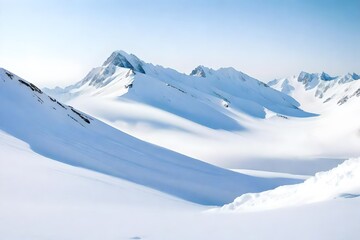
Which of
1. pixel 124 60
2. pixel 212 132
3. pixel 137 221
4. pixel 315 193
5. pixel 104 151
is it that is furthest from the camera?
pixel 124 60

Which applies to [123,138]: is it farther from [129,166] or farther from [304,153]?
[304,153]

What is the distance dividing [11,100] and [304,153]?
58.2m

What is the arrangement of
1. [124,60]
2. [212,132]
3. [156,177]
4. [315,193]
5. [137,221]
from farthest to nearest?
[124,60] → [212,132] → [156,177] → [315,193] → [137,221]

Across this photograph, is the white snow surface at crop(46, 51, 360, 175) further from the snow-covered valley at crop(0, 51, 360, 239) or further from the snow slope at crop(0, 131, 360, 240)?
the snow slope at crop(0, 131, 360, 240)

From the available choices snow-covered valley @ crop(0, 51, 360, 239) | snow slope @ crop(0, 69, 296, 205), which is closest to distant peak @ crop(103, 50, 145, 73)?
snow-covered valley @ crop(0, 51, 360, 239)

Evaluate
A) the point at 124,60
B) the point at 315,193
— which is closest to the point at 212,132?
the point at 315,193

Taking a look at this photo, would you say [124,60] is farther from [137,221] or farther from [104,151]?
[137,221]

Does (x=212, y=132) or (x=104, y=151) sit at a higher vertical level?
(x=212, y=132)

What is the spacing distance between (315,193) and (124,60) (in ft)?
571

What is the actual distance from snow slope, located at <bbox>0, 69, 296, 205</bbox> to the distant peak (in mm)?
134461

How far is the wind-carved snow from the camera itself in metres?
8.48

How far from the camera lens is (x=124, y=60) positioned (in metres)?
177

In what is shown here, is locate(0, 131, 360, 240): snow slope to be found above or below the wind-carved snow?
below

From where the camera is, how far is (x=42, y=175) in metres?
14.0
